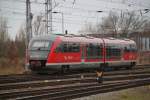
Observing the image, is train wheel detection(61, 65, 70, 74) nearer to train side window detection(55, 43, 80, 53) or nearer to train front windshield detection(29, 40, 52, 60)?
train side window detection(55, 43, 80, 53)

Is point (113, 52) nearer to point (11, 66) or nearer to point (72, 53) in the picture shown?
point (72, 53)

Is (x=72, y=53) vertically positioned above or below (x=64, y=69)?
above

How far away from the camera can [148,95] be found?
15492mm

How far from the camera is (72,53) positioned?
24672mm

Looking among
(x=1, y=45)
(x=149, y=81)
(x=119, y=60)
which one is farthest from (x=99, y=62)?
(x=1, y=45)

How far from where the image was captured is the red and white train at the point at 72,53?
899 inches

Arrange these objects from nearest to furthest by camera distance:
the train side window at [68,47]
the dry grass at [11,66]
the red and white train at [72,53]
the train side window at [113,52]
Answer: the red and white train at [72,53] < the train side window at [68,47] < the dry grass at [11,66] < the train side window at [113,52]

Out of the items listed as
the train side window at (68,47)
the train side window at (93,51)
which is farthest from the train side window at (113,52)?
the train side window at (68,47)

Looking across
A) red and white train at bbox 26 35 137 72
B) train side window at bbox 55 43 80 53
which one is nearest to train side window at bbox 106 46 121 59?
red and white train at bbox 26 35 137 72

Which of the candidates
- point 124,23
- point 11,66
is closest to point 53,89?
point 11,66

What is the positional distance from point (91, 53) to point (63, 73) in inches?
142

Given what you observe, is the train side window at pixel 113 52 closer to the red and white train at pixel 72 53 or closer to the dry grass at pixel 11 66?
the red and white train at pixel 72 53

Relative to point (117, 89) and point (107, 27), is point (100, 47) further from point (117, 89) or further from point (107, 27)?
point (107, 27)

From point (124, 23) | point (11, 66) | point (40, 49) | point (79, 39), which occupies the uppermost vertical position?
point (124, 23)
